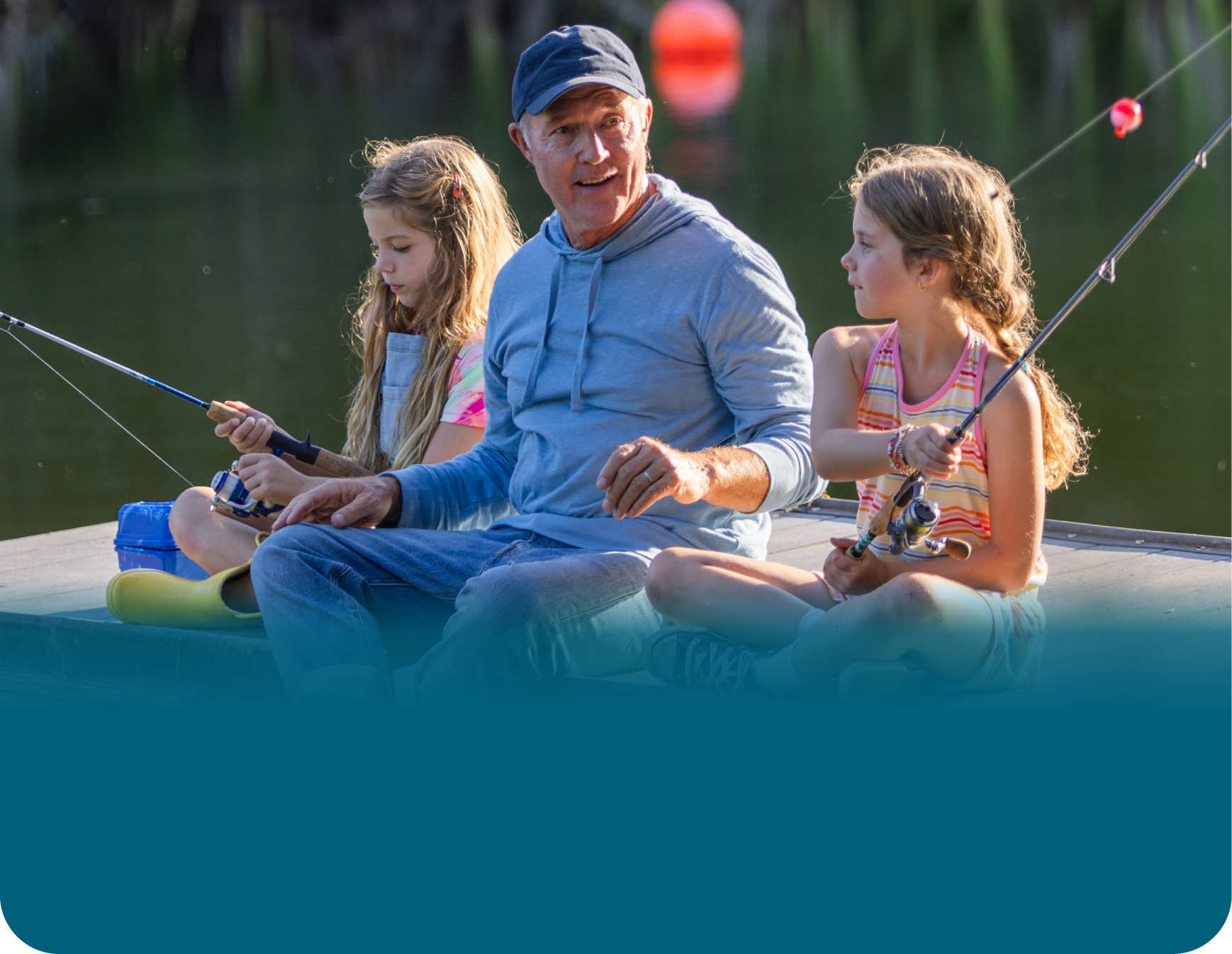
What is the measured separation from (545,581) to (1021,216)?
9.53 meters

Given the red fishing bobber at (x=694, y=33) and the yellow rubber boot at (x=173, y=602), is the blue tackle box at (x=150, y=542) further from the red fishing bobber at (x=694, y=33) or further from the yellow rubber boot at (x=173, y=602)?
the red fishing bobber at (x=694, y=33)

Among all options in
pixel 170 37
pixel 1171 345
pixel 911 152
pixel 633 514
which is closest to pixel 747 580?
pixel 633 514

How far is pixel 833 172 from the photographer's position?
13.7m

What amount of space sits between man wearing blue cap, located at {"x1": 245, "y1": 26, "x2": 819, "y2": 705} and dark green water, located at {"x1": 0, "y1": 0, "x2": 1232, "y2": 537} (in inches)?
120

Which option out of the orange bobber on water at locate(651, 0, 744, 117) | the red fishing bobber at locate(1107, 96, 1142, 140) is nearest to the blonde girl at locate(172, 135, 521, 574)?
the red fishing bobber at locate(1107, 96, 1142, 140)

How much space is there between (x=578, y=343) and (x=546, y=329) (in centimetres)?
6

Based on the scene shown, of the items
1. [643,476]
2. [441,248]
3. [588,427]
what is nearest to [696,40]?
[441,248]

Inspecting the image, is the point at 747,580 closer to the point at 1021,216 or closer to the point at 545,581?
the point at 545,581

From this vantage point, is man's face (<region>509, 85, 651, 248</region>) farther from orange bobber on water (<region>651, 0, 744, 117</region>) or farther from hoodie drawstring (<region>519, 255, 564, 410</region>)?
orange bobber on water (<region>651, 0, 744, 117</region>)

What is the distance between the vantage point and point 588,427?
7.74 ft

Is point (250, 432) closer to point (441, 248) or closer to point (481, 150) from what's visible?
point (441, 248)

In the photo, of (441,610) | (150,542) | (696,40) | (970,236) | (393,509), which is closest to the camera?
(970,236)

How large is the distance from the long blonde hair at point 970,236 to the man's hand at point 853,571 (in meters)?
0.25

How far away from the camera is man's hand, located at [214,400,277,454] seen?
9.00 feet
